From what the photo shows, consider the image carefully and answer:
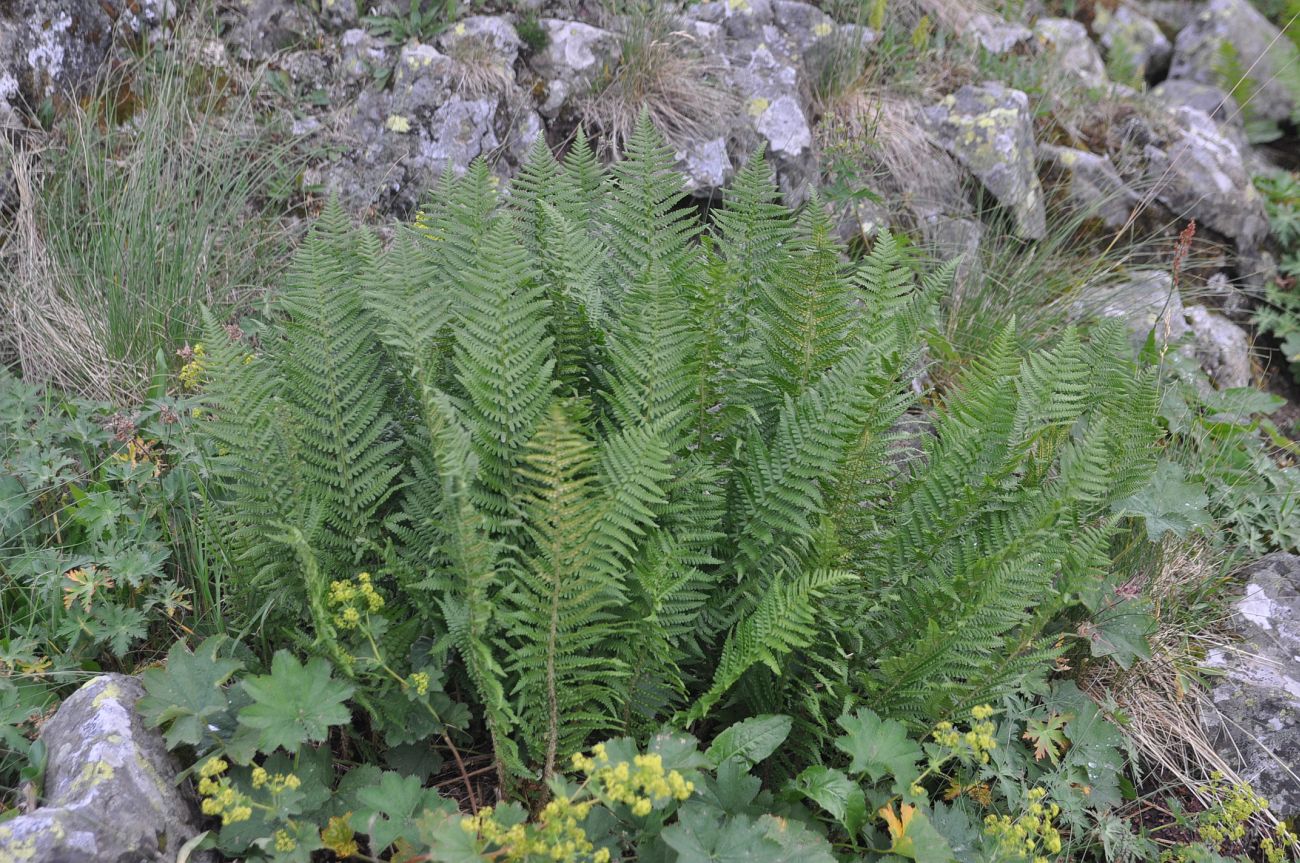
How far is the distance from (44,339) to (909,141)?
3572 millimetres

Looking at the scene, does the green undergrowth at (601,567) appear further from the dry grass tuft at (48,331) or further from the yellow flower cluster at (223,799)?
the dry grass tuft at (48,331)

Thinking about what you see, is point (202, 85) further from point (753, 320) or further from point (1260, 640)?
point (1260, 640)

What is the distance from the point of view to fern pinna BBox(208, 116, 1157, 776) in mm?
1838

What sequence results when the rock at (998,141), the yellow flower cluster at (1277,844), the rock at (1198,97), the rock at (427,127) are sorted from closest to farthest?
the yellow flower cluster at (1277,844) → the rock at (427,127) → the rock at (998,141) → the rock at (1198,97)

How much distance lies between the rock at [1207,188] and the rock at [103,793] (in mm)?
4911

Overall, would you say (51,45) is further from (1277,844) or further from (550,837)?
(1277,844)

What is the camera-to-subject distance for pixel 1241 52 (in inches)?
257

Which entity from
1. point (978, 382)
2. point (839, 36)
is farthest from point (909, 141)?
point (978, 382)

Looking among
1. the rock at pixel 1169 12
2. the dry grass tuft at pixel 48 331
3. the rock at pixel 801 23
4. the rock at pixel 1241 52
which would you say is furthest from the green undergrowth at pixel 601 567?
the rock at pixel 1169 12

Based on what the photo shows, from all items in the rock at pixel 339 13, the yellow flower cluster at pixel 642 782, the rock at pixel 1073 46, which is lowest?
the rock at pixel 339 13

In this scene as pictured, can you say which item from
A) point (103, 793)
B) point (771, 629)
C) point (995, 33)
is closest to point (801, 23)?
point (995, 33)

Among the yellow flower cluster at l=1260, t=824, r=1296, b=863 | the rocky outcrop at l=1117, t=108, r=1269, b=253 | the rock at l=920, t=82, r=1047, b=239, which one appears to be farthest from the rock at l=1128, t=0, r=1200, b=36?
the yellow flower cluster at l=1260, t=824, r=1296, b=863

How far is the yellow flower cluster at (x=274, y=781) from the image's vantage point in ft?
5.32

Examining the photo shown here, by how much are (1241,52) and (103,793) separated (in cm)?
766
